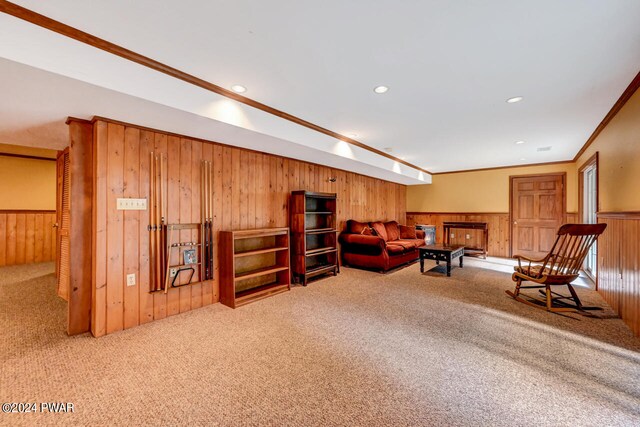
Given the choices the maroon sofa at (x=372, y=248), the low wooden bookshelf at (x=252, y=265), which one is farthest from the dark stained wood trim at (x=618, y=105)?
the low wooden bookshelf at (x=252, y=265)

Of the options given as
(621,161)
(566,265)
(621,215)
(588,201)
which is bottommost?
(566,265)

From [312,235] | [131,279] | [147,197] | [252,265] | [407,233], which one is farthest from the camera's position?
[407,233]

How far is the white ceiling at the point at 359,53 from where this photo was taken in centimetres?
157

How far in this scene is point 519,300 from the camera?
3301 millimetres

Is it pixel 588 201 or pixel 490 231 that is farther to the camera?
pixel 490 231

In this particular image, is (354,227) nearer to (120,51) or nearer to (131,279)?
(131,279)

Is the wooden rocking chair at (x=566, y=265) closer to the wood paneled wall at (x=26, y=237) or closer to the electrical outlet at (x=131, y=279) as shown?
the electrical outlet at (x=131, y=279)

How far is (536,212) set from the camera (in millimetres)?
6254

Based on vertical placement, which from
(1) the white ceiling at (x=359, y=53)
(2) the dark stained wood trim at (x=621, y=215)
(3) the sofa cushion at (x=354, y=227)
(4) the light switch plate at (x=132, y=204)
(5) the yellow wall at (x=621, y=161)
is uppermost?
(1) the white ceiling at (x=359, y=53)

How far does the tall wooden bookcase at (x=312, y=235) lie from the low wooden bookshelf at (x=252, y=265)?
294 mm

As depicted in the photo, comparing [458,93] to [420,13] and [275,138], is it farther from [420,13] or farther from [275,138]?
[275,138]

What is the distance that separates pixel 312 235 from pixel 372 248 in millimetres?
1196

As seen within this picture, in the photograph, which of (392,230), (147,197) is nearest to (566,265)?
(392,230)

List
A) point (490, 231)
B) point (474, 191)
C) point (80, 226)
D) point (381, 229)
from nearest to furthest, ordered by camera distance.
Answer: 1. point (80, 226)
2. point (381, 229)
3. point (490, 231)
4. point (474, 191)
